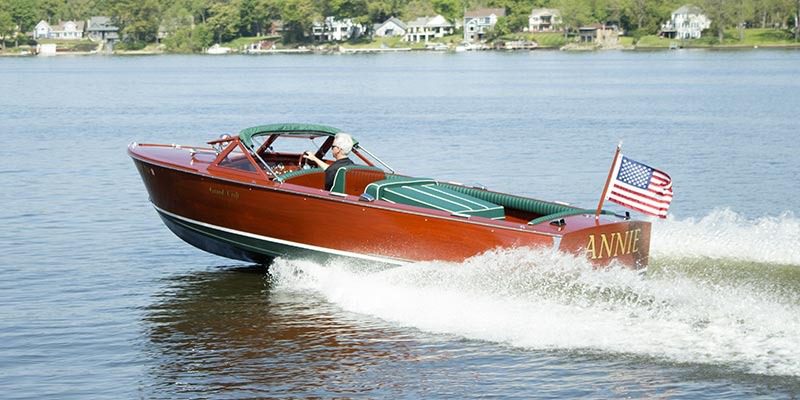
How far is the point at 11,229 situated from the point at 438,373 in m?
11.5

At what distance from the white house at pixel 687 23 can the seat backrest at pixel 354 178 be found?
174779 millimetres

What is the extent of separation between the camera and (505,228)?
45.5 feet

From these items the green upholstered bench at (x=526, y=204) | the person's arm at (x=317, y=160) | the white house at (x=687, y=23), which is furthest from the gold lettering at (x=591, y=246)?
the white house at (x=687, y=23)

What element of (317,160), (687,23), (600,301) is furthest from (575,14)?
(600,301)

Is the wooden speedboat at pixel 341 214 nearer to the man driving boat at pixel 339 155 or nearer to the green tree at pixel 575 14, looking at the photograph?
the man driving boat at pixel 339 155

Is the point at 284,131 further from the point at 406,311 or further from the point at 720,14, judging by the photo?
the point at 720,14

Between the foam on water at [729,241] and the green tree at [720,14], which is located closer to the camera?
the foam on water at [729,241]

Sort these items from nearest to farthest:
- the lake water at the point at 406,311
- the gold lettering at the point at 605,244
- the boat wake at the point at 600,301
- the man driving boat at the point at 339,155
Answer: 1. the lake water at the point at 406,311
2. the boat wake at the point at 600,301
3. the gold lettering at the point at 605,244
4. the man driving boat at the point at 339,155

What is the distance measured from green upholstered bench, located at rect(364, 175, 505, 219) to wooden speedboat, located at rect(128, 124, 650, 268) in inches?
0.5

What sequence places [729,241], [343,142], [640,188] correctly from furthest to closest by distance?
[729,241] < [343,142] < [640,188]

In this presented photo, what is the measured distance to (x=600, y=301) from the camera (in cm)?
1353

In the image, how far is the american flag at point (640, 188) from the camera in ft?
43.8

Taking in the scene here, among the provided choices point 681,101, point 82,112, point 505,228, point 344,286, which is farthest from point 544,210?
point 681,101

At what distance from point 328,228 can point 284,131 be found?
1.90 m
